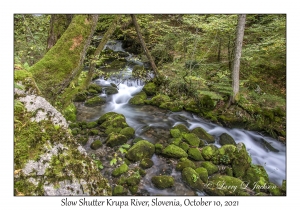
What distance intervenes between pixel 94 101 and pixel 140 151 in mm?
4272

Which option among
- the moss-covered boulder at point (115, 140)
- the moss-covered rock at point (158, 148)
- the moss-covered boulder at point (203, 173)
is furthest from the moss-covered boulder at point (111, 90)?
the moss-covered boulder at point (203, 173)

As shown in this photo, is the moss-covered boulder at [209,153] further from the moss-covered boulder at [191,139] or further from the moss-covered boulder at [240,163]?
the moss-covered boulder at [240,163]

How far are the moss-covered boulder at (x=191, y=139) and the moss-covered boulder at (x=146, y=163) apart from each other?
156cm

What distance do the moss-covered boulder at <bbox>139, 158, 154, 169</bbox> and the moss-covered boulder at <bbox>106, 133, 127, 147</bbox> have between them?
1076mm

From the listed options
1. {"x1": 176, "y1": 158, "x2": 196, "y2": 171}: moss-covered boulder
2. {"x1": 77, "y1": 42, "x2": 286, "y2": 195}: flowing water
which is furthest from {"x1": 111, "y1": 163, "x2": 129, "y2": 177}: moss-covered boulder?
{"x1": 176, "y1": 158, "x2": 196, "y2": 171}: moss-covered boulder

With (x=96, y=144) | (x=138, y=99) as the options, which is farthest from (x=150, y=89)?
(x=96, y=144)

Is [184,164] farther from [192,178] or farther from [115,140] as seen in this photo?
[115,140]

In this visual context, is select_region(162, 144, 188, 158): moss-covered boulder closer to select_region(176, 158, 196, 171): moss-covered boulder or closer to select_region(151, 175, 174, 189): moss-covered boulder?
select_region(176, 158, 196, 171): moss-covered boulder

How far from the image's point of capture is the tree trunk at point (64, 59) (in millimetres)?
3680

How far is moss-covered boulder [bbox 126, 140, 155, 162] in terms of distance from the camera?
223 inches

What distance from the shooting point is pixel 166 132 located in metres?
7.31

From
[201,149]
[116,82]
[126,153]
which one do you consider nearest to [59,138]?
[126,153]

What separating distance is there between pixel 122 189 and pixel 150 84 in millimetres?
6615

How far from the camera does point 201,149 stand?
20.8 ft
